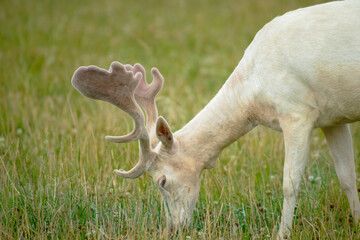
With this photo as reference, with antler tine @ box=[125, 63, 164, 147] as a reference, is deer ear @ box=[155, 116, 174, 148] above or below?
below

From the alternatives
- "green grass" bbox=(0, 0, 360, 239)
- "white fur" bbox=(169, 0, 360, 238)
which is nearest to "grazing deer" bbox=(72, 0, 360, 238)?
"white fur" bbox=(169, 0, 360, 238)

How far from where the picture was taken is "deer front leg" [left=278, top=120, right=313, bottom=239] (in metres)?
3.62

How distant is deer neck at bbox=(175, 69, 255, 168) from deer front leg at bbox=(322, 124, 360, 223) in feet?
2.33

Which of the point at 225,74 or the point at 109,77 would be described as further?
the point at 225,74

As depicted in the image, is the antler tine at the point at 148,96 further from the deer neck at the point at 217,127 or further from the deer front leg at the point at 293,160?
the deer front leg at the point at 293,160

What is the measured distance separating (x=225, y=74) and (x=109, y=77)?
5576mm

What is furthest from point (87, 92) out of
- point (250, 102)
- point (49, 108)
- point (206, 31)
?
point (206, 31)

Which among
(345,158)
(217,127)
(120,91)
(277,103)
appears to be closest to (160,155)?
(217,127)

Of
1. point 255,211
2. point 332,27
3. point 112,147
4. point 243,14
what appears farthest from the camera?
point 243,14

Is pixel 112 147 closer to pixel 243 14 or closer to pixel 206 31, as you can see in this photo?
pixel 206 31

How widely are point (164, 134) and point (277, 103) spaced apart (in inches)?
35.7

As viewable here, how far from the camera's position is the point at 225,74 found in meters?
8.95

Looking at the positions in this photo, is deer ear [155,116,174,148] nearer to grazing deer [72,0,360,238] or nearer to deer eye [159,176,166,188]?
grazing deer [72,0,360,238]

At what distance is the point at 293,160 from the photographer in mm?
3678
